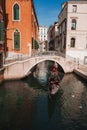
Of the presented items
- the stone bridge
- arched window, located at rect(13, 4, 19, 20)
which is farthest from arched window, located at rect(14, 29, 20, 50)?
the stone bridge

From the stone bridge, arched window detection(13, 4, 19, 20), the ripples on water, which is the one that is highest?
arched window detection(13, 4, 19, 20)

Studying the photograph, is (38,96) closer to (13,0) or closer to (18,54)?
(18,54)

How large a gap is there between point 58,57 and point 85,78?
725 cm

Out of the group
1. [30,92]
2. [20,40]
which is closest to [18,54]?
[20,40]

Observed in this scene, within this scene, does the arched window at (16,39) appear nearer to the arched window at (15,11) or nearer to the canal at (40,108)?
the arched window at (15,11)

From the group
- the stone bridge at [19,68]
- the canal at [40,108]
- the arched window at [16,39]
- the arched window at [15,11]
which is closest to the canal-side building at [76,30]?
the stone bridge at [19,68]

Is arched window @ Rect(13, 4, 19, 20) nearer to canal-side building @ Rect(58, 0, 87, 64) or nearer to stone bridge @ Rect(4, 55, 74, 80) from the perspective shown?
stone bridge @ Rect(4, 55, 74, 80)

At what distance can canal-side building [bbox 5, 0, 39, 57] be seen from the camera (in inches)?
1049

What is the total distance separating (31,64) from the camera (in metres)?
26.7

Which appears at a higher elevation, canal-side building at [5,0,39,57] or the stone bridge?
canal-side building at [5,0,39,57]

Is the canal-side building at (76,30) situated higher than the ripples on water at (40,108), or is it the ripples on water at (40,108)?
the canal-side building at (76,30)

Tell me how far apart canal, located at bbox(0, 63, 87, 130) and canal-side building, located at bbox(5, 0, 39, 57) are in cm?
643

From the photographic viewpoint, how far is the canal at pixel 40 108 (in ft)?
40.3

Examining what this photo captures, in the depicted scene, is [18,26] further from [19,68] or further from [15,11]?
[19,68]
